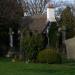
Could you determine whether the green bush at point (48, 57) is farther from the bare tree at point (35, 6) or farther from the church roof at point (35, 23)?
the bare tree at point (35, 6)

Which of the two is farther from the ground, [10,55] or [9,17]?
[9,17]

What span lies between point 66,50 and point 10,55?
19.8 ft

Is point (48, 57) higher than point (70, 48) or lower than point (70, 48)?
Result: higher

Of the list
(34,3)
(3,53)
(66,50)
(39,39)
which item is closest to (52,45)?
(66,50)

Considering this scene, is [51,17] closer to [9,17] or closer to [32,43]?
[9,17]

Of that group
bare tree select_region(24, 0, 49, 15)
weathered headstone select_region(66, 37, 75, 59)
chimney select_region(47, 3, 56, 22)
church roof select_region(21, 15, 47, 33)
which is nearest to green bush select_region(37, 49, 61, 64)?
weathered headstone select_region(66, 37, 75, 59)

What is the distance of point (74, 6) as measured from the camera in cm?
5056

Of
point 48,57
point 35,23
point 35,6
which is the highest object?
point 35,6

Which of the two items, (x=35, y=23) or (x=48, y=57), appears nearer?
(x=48, y=57)

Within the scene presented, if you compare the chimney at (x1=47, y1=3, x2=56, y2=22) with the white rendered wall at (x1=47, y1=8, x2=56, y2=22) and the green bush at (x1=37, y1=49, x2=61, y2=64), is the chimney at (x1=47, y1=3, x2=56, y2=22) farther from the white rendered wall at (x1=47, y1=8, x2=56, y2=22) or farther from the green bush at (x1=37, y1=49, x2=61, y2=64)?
the green bush at (x1=37, y1=49, x2=61, y2=64)

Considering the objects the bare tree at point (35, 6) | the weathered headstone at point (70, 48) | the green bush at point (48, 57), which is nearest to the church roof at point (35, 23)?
the weathered headstone at point (70, 48)

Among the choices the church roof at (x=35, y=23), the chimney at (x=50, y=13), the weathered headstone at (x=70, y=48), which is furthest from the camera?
the church roof at (x=35, y=23)

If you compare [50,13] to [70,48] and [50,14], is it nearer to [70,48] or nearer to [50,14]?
[50,14]

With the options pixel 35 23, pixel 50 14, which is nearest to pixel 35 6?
pixel 35 23
